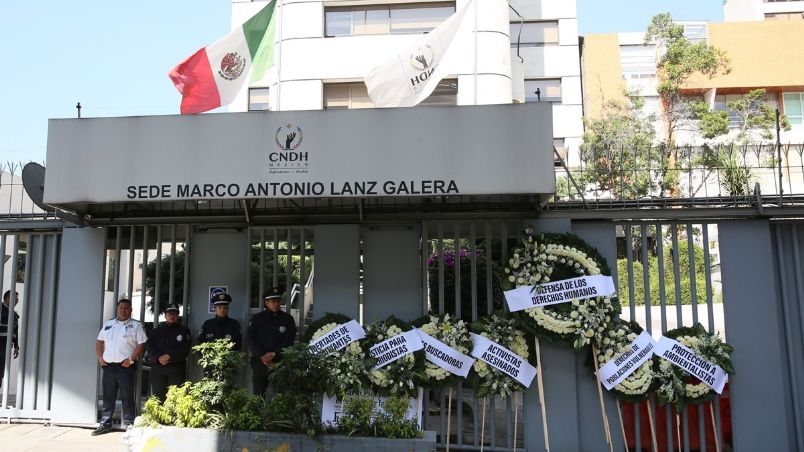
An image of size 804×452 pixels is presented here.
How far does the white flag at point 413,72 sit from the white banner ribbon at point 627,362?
14.3 feet

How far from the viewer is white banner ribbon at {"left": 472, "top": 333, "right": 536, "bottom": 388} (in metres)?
7.10

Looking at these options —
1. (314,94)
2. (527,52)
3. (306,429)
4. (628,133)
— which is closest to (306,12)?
(314,94)

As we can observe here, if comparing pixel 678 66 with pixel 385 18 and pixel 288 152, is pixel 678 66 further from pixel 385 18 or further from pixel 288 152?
pixel 288 152

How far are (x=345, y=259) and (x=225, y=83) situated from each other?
10.1 ft

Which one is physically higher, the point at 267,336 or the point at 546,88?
the point at 546,88

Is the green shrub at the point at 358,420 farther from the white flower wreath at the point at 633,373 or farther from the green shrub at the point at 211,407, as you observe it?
the white flower wreath at the point at 633,373

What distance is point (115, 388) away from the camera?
792 centimetres

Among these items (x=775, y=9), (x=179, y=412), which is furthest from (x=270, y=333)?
(x=775, y=9)

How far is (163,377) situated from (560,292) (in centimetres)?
540

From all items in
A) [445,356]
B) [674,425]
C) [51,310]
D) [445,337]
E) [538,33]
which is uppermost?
[538,33]

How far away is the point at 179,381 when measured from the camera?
7.92 metres

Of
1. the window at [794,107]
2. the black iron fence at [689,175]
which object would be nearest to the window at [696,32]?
the window at [794,107]

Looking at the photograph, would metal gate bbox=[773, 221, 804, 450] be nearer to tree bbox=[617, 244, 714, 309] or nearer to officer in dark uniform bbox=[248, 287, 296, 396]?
tree bbox=[617, 244, 714, 309]

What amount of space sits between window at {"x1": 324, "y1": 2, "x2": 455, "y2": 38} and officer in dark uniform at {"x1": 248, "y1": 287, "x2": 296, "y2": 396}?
1559 centimetres
